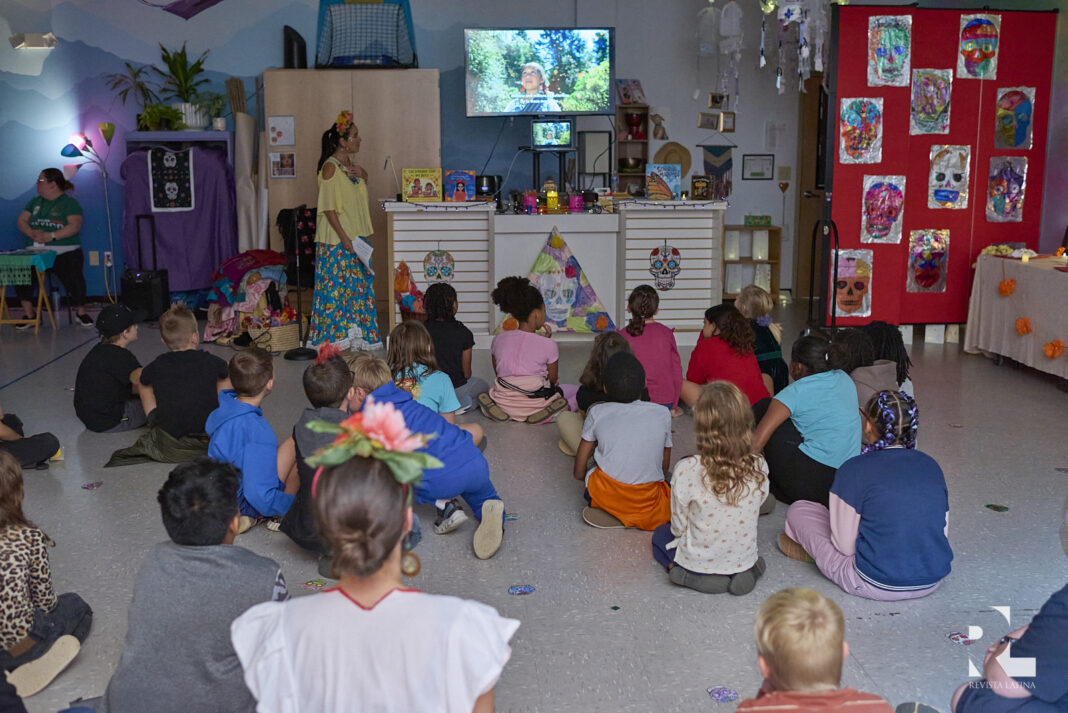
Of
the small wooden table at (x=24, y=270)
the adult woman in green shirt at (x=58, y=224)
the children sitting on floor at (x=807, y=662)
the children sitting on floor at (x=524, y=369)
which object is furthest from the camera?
the adult woman in green shirt at (x=58, y=224)

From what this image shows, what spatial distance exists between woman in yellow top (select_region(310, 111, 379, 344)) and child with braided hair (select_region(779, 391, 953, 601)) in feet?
16.0

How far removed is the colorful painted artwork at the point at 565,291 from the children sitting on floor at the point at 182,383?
11.0 feet

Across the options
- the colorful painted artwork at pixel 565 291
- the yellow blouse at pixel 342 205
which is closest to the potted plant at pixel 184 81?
the yellow blouse at pixel 342 205

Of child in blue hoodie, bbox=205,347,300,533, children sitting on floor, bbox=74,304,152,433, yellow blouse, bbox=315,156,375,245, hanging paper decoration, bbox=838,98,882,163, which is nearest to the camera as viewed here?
child in blue hoodie, bbox=205,347,300,533

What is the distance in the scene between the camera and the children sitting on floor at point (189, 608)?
224 centimetres

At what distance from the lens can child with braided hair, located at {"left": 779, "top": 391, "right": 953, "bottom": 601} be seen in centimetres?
310

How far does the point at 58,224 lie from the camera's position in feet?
29.7

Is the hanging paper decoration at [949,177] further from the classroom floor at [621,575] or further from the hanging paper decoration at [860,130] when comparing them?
the classroom floor at [621,575]

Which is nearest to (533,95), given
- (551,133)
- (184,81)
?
(551,133)

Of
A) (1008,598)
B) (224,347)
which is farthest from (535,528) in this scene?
(224,347)

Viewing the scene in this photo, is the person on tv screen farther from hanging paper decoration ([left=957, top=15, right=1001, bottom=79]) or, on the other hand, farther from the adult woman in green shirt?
the adult woman in green shirt

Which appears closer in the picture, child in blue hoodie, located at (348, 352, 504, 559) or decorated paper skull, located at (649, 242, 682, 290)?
child in blue hoodie, located at (348, 352, 504, 559)

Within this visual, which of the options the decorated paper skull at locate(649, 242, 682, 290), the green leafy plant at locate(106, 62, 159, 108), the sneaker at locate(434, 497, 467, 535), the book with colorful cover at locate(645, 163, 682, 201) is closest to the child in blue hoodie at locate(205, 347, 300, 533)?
the sneaker at locate(434, 497, 467, 535)

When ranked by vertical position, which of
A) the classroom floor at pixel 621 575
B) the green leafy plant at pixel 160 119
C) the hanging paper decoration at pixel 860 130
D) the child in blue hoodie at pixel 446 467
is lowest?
the classroom floor at pixel 621 575
